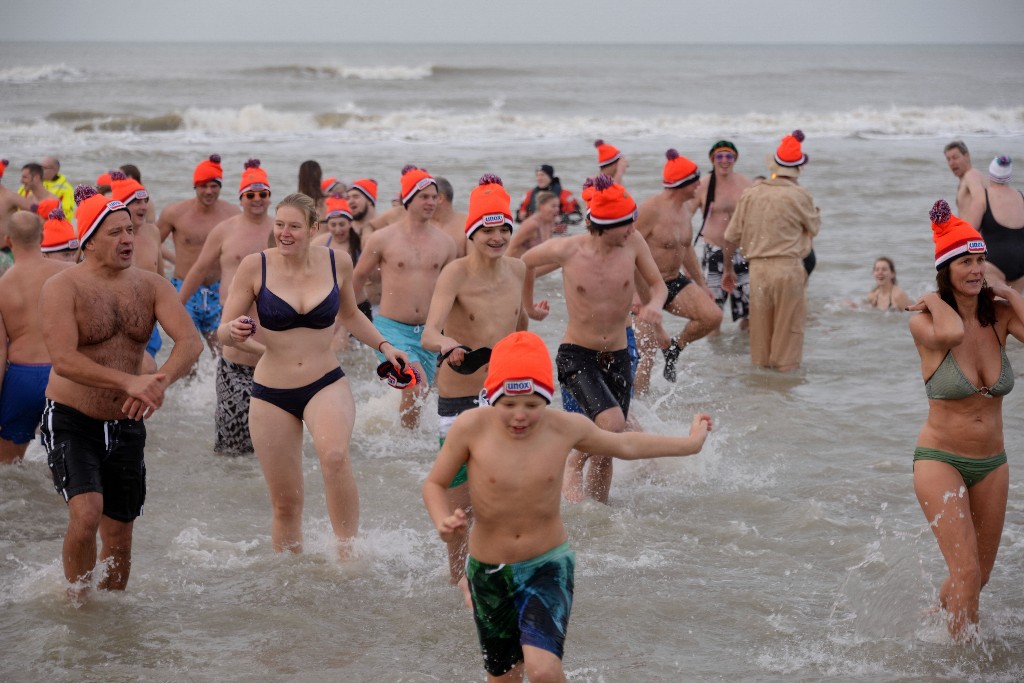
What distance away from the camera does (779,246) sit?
1021 centimetres

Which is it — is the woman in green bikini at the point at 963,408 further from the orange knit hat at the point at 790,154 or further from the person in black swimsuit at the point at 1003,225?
the person in black swimsuit at the point at 1003,225

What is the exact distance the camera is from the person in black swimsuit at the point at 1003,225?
10016 mm

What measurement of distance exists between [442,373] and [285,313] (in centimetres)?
88

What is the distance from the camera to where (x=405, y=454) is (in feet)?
27.6

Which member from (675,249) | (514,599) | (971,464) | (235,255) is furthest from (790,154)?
(514,599)

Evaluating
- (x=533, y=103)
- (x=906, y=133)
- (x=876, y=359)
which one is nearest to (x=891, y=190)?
(x=876, y=359)

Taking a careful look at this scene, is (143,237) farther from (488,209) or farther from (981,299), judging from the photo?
(981,299)

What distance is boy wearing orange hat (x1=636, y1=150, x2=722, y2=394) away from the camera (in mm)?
9312

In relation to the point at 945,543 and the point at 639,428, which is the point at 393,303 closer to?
the point at 639,428

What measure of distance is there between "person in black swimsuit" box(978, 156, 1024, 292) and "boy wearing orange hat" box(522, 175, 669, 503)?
446 centimetres

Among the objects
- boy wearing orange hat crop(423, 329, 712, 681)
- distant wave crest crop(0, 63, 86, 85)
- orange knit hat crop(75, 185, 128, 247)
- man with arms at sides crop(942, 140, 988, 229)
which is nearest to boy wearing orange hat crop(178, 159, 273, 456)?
orange knit hat crop(75, 185, 128, 247)

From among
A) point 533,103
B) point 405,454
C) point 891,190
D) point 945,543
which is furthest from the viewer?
point 533,103

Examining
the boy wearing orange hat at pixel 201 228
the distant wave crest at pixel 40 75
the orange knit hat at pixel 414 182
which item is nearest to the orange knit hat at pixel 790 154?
the orange knit hat at pixel 414 182

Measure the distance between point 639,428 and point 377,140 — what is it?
1064 inches
